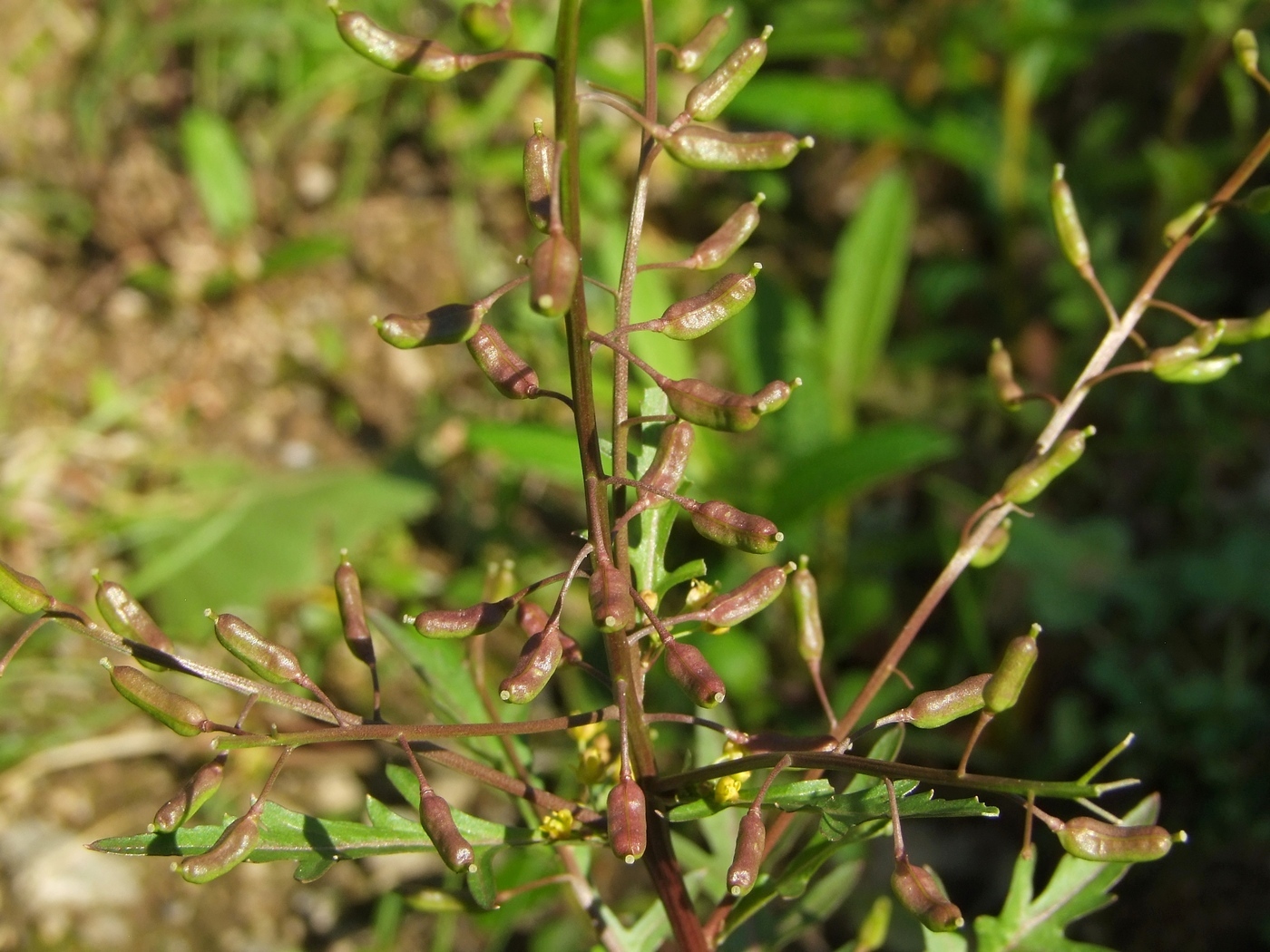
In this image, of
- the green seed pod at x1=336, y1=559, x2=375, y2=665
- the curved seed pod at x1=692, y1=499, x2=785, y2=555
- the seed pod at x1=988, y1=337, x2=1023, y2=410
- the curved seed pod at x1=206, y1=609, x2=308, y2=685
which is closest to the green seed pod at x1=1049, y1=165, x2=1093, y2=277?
the seed pod at x1=988, y1=337, x2=1023, y2=410

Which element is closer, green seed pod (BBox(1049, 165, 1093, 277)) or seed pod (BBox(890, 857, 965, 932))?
seed pod (BBox(890, 857, 965, 932))

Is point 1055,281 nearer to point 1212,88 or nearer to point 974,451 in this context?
point 974,451

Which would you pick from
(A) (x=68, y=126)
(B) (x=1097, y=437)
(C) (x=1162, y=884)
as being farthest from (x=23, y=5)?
(C) (x=1162, y=884)

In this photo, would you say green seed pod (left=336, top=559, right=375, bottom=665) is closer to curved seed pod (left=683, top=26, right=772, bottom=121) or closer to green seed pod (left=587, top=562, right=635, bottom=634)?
green seed pod (left=587, top=562, right=635, bottom=634)

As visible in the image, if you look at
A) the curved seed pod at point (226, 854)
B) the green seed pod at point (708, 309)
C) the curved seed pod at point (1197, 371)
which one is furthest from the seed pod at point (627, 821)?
the curved seed pod at point (1197, 371)

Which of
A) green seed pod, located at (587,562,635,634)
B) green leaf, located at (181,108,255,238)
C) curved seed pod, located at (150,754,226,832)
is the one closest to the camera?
green seed pod, located at (587,562,635,634)

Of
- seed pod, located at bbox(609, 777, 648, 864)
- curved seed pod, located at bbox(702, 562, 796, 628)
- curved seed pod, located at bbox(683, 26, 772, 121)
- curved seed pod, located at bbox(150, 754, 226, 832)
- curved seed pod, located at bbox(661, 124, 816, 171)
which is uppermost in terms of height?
curved seed pod, located at bbox(683, 26, 772, 121)

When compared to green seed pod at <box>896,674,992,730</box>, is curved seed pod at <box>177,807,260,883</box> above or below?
below
